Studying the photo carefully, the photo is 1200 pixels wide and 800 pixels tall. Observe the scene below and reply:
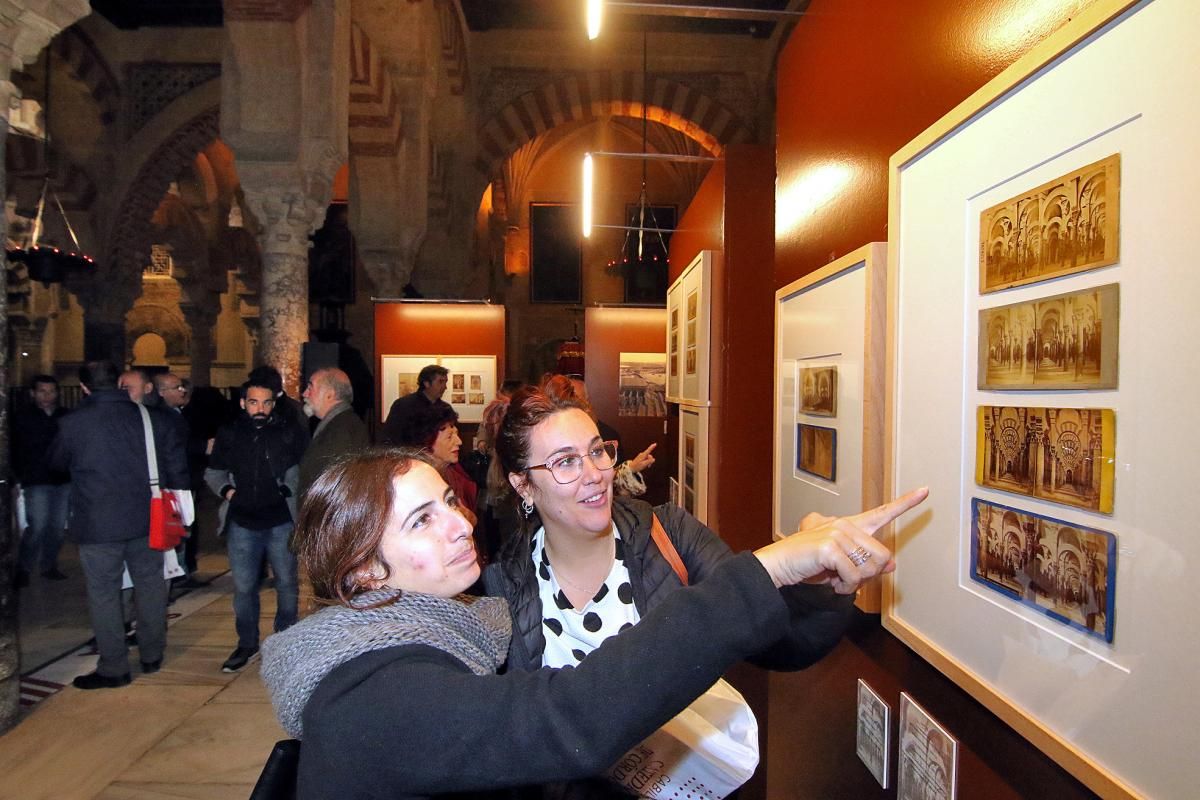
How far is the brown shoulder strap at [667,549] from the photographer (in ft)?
5.00

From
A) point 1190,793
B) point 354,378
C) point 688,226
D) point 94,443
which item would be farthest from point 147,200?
point 1190,793

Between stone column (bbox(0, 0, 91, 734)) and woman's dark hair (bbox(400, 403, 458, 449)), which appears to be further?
woman's dark hair (bbox(400, 403, 458, 449))

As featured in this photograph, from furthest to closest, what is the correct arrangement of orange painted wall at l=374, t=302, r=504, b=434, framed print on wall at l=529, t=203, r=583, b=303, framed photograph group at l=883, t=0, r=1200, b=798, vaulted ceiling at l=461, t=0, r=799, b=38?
1. framed print on wall at l=529, t=203, r=583, b=303
2. vaulted ceiling at l=461, t=0, r=799, b=38
3. orange painted wall at l=374, t=302, r=504, b=434
4. framed photograph group at l=883, t=0, r=1200, b=798

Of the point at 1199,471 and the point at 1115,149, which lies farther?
the point at 1115,149

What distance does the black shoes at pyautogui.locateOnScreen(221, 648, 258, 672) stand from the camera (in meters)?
4.45

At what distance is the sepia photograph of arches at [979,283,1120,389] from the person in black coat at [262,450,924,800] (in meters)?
0.21

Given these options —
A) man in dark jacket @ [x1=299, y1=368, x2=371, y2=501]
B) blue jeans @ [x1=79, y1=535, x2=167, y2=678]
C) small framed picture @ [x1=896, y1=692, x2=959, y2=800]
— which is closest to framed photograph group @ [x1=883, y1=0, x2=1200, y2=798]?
small framed picture @ [x1=896, y1=692, x2=959, y2=800]

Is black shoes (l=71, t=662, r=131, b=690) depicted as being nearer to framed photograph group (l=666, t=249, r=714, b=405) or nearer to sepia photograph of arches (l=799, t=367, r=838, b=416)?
framed photograph group (l=666, t=249, r=714, b=405)

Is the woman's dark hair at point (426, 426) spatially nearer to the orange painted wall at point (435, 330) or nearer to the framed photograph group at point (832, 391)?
the framed photograph group at point (832, 391)

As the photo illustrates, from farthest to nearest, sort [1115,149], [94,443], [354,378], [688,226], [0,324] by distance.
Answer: [354,378] < [688,226] < [94,443] < [0,324] < [1115,149]

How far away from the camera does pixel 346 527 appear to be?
106 cm

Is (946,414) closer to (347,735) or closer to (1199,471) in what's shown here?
(1199,471)

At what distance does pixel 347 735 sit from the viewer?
857 millimetres

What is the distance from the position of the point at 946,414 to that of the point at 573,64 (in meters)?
12.0
